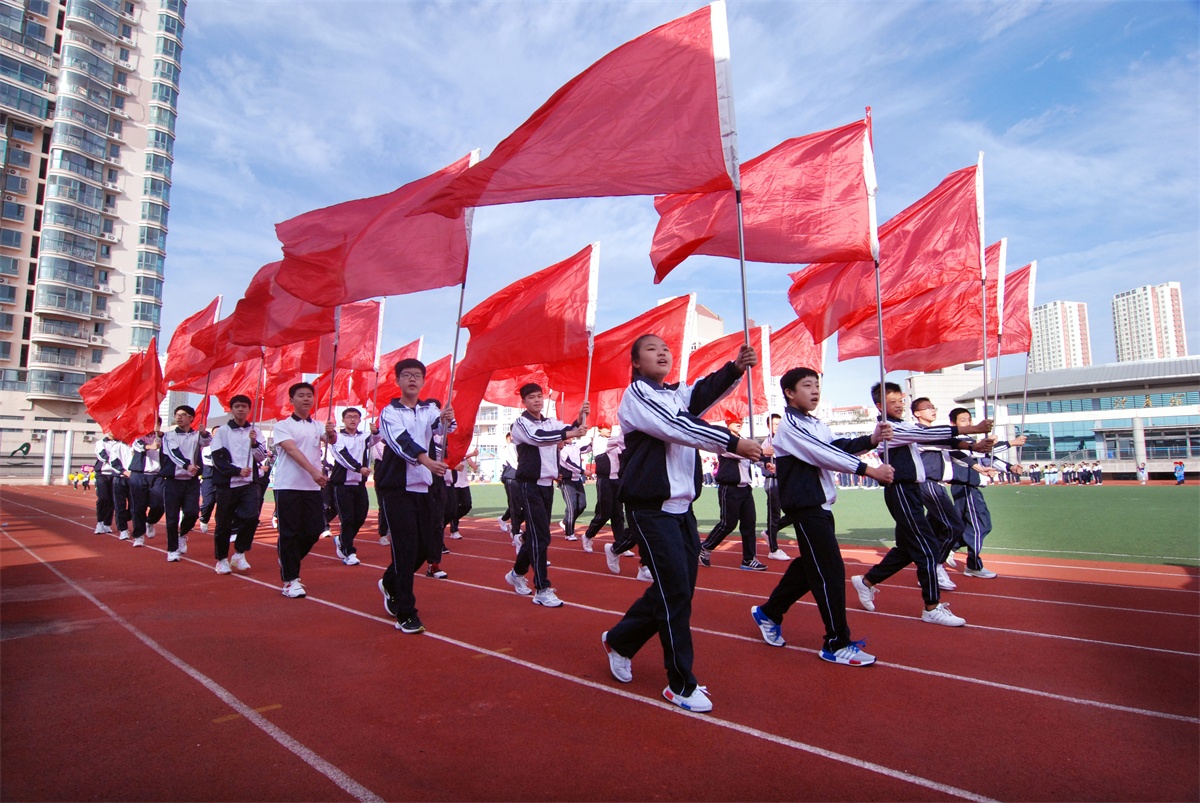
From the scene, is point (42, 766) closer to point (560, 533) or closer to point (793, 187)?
point (793, 187)

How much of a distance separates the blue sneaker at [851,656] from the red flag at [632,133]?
3292 millimetres

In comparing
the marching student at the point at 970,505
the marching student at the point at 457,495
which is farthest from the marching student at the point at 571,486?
the marching student at the point at 970,505

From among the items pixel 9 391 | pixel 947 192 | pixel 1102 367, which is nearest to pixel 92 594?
pixel 947 192

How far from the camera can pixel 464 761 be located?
10.2ft

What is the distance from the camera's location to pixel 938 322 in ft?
29.3

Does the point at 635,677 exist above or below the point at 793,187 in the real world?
below

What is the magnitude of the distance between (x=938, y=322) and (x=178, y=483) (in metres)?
10.9

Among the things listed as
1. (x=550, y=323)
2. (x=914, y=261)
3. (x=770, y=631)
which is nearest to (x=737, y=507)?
(x=550, y=323)

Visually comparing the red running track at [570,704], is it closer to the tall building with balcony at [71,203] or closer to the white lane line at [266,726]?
the white lane line at [266,726]

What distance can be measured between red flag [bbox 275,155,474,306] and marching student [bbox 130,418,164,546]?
6765mm

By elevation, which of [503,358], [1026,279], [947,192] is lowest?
[503,358]

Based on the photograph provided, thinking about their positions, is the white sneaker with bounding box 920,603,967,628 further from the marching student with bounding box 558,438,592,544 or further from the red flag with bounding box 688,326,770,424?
the marching student with bounding box 558,438,592,544

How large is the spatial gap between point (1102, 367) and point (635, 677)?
72.3 meters

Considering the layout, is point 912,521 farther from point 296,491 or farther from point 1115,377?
point 1115,377
